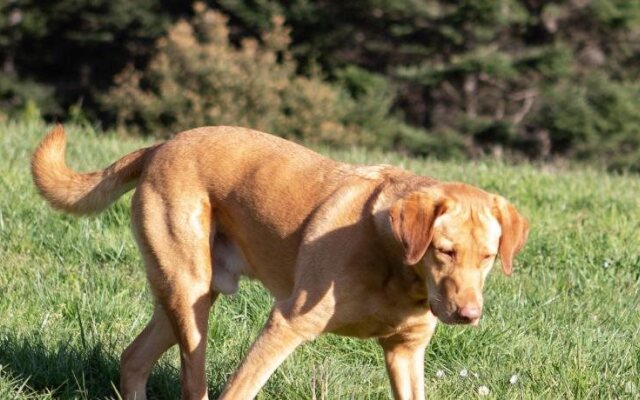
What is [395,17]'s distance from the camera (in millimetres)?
35750

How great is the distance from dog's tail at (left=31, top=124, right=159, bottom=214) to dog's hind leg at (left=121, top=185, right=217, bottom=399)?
0.42m

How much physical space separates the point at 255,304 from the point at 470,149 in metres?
28.7

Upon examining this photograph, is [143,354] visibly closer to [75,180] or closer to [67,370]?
[67,370]

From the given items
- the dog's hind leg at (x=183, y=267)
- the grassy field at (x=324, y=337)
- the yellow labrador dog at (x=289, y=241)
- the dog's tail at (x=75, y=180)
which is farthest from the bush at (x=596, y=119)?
the dog's hind leg at (x=183, y=267)

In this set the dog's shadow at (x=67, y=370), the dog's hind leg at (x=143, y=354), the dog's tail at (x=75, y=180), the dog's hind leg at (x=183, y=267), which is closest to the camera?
the dog's hind leg at (x=183, y=267)

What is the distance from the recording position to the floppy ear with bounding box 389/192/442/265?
4551 mm

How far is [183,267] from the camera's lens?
5324 mm

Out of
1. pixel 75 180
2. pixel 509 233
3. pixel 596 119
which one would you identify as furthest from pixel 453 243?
pixel 596 119

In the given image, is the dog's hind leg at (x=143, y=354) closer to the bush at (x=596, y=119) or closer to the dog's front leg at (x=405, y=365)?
the dog's front leg at (x=405, y=365)

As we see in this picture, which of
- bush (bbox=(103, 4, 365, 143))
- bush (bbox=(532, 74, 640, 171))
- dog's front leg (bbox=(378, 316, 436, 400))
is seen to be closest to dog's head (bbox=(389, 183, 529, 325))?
dog's front leg (bbox=(378, 316, 436, 400))

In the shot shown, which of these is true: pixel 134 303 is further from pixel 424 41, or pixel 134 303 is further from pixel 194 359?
pixel 424 41

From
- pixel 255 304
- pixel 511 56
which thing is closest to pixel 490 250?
pixel 255 304

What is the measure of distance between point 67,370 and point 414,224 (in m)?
1.93

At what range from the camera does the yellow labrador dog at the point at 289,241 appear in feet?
15.3
